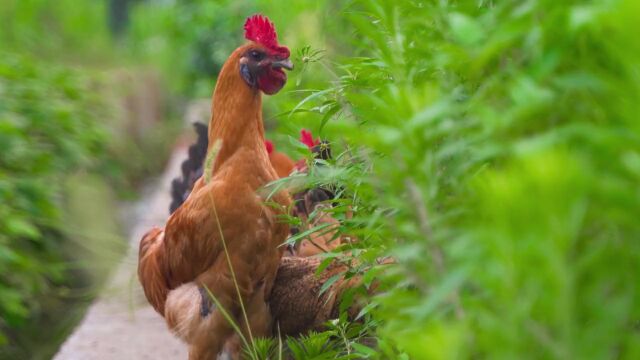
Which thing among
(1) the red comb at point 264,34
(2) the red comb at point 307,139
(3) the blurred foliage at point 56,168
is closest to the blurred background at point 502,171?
(1) the red comb at point 264,34

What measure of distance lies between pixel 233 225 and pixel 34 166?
263 cm

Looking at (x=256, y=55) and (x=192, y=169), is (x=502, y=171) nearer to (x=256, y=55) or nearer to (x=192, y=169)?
(x=256, y=55)

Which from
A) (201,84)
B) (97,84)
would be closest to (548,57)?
(97,84)

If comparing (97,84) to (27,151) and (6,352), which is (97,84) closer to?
(27,151)

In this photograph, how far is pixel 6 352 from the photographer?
4.75m

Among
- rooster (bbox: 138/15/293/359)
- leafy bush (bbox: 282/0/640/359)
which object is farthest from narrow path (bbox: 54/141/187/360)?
leafy bush (bbox: 282/0/640/359)

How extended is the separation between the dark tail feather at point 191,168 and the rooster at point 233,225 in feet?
4.19

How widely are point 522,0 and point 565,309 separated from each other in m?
0.62

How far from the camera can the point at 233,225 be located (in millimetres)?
3463

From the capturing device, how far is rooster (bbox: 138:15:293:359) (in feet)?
11.5

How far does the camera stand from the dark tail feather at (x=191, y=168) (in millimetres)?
5062

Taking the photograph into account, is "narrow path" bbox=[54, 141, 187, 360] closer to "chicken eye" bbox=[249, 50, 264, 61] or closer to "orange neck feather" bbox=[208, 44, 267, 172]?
"orange neck feather" bbox=[208, 44, 267, 172]

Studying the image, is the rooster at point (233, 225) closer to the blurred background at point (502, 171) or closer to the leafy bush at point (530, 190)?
the blurred background at point (502, 171)

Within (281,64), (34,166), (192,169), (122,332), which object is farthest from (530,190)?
(34,166)
